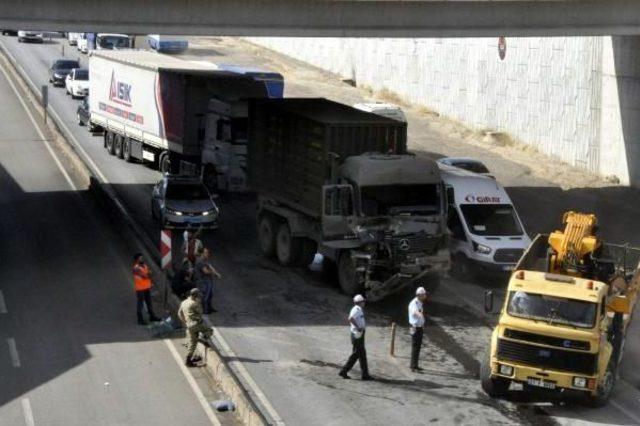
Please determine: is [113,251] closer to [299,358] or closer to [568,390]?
[299,358]

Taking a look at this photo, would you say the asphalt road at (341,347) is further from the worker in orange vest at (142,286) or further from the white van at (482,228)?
the worker in orange vest at (142,286)

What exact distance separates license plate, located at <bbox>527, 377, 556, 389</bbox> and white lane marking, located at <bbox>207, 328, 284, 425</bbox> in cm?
427

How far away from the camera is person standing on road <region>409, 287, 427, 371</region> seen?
22344 millimetres

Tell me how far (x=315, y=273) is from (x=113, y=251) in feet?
18.8

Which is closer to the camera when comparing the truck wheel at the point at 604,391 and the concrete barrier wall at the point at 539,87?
the truck wheel at the point at 604,391

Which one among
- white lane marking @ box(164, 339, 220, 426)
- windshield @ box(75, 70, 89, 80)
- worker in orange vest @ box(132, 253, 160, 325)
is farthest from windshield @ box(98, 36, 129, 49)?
white lane marking @ box(164, 339, 220, 426)

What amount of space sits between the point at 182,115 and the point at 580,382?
22431 millimetres

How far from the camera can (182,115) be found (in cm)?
3988

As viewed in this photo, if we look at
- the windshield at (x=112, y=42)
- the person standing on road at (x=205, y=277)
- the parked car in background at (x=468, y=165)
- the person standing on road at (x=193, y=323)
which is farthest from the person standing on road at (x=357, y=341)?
the windshield at (x=112, y=42)

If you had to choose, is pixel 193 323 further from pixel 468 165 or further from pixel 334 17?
pixel 468 165

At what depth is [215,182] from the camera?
39.6 m

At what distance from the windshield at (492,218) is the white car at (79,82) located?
33985mm

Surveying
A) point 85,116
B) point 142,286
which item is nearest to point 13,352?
point 142,286

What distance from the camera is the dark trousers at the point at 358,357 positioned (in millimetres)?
21797
